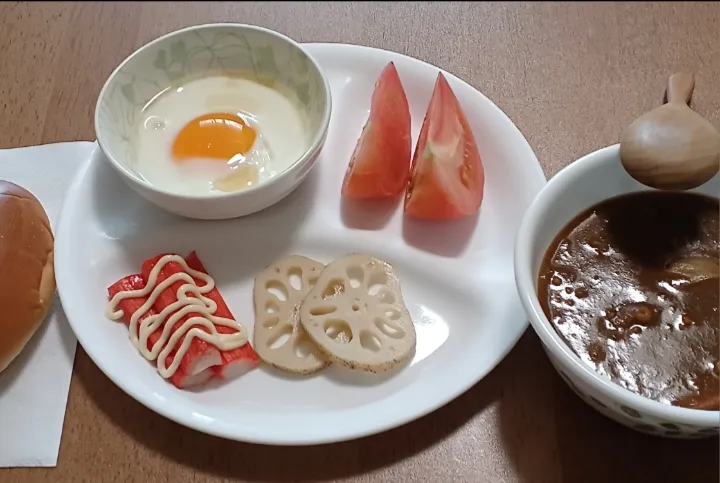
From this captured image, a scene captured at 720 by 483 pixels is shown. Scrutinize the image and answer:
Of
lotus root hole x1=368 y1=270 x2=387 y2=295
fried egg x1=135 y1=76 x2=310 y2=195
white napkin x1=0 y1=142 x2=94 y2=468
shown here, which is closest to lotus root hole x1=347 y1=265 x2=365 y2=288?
lotus root hole x1=368 y1=270 x2=387 y2=295

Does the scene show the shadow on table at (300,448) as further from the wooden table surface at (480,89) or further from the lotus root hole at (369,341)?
the lotus root hole at (369,341)

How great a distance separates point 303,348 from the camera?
1208 mm

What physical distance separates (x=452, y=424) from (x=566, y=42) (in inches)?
39.0

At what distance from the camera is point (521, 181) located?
134cm

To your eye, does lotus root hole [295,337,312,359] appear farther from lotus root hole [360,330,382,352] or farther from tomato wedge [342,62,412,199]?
tomato wedge [342,62,412,199]

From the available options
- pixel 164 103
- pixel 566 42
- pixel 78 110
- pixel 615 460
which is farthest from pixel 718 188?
pixel 78 110

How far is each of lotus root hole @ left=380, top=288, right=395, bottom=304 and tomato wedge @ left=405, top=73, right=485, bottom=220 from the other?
170mm

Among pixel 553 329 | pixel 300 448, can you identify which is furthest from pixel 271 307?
pixel 553 329

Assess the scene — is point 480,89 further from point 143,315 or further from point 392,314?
point 143,315

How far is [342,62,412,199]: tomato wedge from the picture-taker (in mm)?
1347

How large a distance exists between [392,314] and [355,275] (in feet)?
0.38

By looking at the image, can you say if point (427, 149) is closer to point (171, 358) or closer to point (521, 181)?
point (521, 181)

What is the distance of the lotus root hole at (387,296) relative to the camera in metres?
1.24

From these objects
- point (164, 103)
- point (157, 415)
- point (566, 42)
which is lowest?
point (157, 415)
